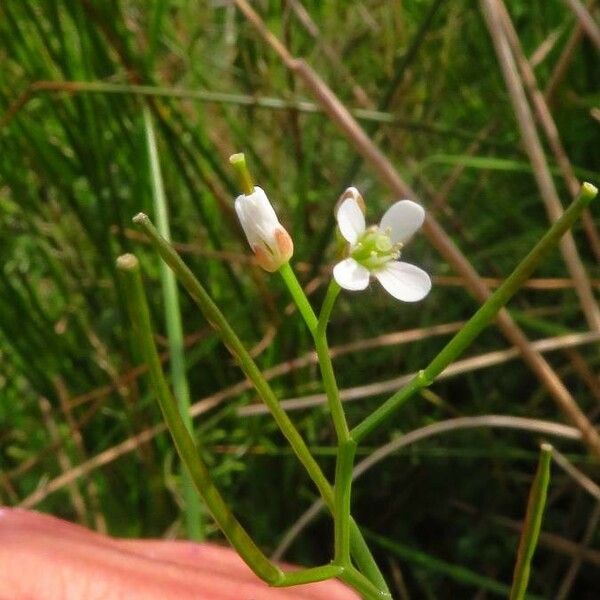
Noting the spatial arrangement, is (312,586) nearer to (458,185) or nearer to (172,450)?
(172,450)

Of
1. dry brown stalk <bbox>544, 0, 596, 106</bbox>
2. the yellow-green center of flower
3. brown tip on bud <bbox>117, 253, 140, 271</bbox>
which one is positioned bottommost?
brown tip on bud <bbox>117, 253, 140, 271</bbox>

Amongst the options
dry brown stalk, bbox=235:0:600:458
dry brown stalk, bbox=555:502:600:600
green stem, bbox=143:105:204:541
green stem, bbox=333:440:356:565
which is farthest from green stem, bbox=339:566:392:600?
dry brown stalk, bbox=555:502:600:600

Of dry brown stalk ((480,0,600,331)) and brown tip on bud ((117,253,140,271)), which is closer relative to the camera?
brown tip on bud ((117,253,140,271))

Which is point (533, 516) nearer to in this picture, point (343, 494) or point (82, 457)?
point (343, 494)

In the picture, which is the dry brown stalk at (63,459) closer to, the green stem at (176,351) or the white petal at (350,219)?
the green stem at (176,351)

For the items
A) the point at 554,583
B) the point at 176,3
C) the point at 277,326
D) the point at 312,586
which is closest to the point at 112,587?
the point at 312,586

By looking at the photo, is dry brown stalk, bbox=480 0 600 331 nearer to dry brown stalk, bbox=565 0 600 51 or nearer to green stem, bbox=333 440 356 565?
dry brown stalk, bbox=565 0 600 51

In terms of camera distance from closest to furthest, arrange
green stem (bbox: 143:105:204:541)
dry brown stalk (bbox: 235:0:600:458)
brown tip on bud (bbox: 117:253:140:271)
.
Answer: brown tip on bud (bbox: 117:253:140:271) < green stem (bbox: 143:105:204:541) < dry brown stalk (bbox: 235:0:600:458)

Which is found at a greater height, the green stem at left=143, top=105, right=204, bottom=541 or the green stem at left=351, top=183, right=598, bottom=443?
the green stem at left=143, top=105, right=204, bottom=541
